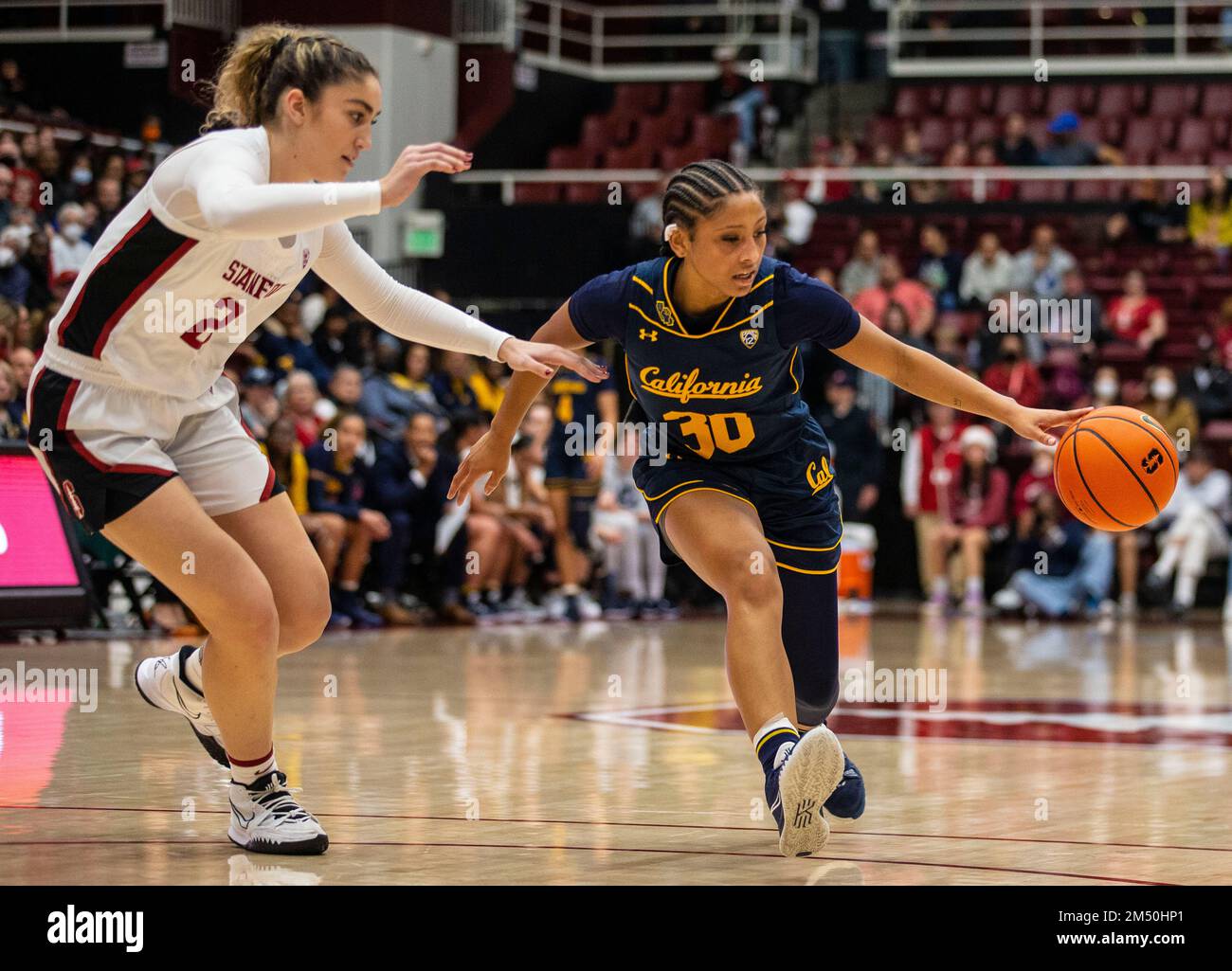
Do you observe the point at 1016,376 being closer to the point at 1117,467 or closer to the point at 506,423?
the point at 1117,467

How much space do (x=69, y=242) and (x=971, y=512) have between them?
294 inches

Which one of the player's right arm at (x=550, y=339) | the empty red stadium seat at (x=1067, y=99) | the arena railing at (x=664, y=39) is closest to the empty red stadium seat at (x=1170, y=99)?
the empty red stadium seat at (x=1067, y=99)

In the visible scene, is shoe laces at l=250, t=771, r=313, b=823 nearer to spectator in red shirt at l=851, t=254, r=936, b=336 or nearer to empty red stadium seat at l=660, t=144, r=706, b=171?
spectator in red shirt at l=851, t=254, r=936, b=336

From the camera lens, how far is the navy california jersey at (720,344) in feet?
15.9

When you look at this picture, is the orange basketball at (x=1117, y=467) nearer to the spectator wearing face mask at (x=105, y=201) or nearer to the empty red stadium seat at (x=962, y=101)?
the spectator wearing face mask at (x=105, y=201)

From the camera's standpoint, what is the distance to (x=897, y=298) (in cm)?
1720

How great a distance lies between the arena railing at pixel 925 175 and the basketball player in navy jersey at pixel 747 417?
14.5 meters

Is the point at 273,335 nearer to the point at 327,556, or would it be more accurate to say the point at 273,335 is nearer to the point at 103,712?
the point at 327,556

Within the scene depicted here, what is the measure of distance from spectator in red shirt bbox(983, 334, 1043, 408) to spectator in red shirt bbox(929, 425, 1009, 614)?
0.44 m

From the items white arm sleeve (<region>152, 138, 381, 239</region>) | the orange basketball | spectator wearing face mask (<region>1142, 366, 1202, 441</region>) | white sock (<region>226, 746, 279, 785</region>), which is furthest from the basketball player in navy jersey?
spectator wearing face mask (<region>1142, 366, 1202, 441</region>)

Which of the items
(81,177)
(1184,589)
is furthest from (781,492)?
(1184,589)

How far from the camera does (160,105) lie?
19906 mm

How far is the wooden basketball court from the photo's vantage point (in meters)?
4.31
